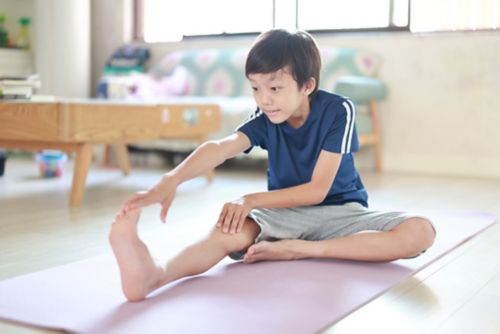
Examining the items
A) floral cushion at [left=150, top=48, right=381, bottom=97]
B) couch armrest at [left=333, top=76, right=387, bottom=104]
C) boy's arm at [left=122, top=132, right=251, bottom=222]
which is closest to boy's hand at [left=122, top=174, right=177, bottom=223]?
boy's arm at [left=122, top=132, right=251, bottom=222]

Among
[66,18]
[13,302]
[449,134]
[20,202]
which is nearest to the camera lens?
[13,302]

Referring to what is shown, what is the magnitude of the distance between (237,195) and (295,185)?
1215mm

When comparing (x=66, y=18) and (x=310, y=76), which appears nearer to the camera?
(x=310, y=76)

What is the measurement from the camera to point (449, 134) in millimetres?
3607

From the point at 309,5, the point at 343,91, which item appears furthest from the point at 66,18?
the point at 343,91

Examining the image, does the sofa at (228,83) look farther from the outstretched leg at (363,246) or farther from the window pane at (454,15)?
the outstretched leg at (363,246)

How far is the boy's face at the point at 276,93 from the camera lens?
140 centimetres

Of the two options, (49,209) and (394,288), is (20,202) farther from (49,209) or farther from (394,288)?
(394,288)

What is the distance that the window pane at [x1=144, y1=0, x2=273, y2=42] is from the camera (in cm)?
427

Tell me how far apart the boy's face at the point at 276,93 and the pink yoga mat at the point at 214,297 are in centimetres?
33

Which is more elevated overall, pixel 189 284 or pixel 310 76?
pixel 310 76

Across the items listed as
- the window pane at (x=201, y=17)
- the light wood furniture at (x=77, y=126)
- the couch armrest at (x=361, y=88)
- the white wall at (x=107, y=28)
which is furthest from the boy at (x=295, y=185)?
the white wall at (x=107, y=28)

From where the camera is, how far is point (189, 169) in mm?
1387

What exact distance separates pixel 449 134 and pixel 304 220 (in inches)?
90.0
